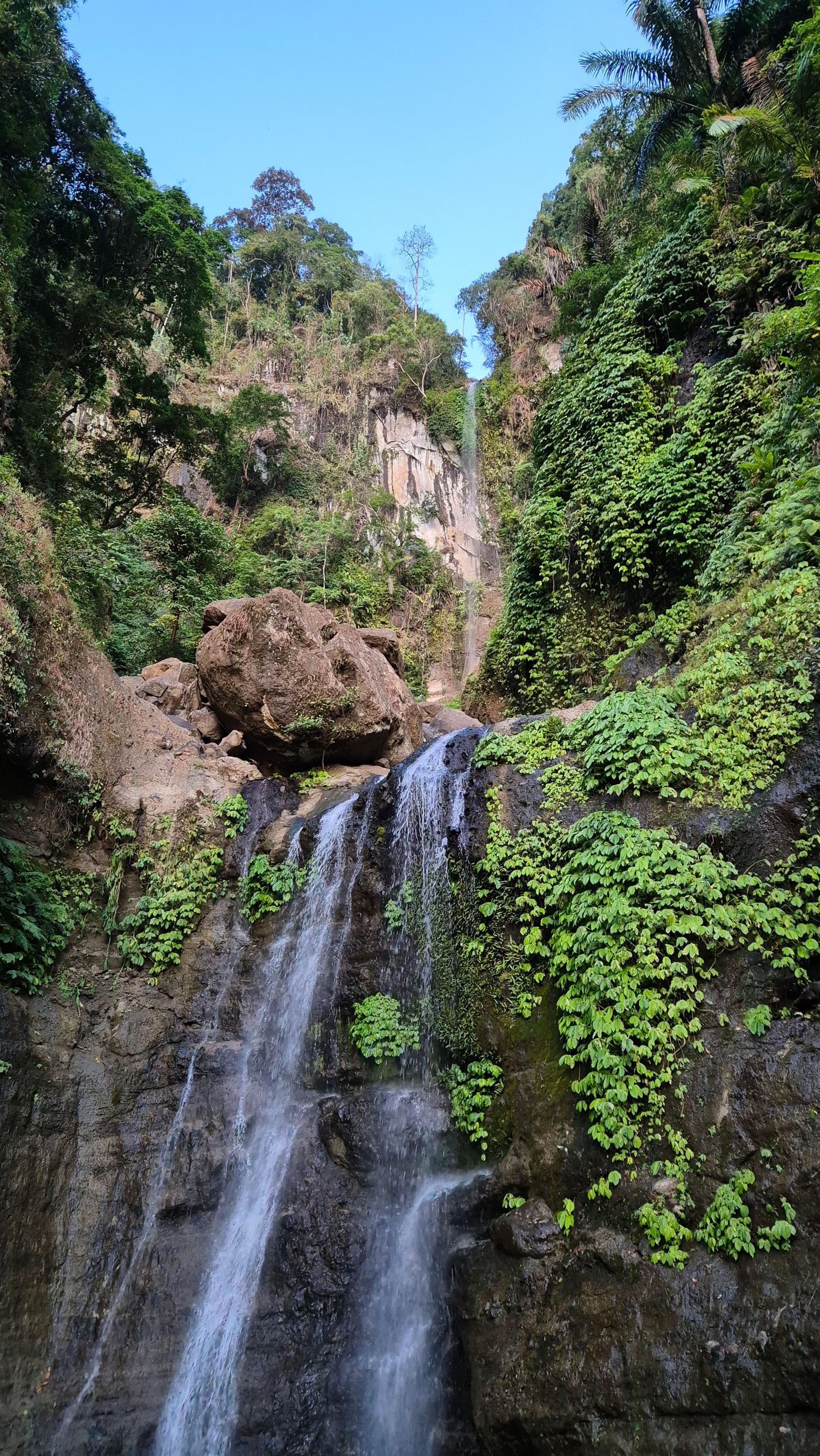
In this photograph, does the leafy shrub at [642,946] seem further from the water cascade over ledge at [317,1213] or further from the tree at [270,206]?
the tree at [270,206]

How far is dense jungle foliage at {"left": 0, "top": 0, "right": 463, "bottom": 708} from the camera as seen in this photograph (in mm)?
10906

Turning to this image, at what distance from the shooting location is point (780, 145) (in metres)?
9.85

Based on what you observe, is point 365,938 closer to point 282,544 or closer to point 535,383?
point 282,544

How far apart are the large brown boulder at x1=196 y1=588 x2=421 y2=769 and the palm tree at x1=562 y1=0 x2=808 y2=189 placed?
12969 mm

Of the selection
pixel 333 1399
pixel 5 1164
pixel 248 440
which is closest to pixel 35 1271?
pixel 5 1164

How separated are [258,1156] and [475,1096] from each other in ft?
7.87

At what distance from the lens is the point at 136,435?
600 inches

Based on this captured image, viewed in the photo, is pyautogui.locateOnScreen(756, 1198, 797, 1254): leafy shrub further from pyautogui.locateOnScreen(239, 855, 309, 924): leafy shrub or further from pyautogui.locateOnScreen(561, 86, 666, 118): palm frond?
pyautogui.locateOnScreen(561, 86, 666, 118): palm frond

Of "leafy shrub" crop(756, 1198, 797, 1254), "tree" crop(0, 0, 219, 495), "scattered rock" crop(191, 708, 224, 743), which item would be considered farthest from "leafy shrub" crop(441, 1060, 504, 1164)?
"tree" crop(0, 0, 219, 495)

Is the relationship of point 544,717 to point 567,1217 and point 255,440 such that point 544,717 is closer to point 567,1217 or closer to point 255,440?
point 567,1217

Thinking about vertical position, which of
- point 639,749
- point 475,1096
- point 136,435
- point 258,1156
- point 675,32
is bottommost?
point 258,1156

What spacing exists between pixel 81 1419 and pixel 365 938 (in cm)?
460

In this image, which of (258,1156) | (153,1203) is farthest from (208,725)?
(153,1203)

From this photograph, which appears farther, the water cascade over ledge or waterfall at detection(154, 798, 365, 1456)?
→ waterfall at detection(154, 798, 365, 1456)
